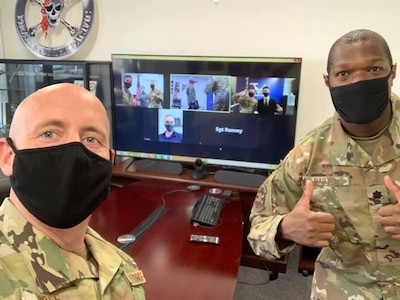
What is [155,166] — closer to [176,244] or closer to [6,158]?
[176,244]

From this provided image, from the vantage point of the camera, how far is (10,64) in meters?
3.05

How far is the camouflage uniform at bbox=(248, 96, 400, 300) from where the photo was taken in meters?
1.12

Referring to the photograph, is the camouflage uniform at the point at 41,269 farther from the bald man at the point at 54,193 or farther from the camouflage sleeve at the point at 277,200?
the camouflage sleeve at the point at 277,200

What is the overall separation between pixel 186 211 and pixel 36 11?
2.17 meters

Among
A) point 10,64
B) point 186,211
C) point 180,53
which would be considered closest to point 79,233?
point 186,211

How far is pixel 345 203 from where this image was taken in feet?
3.85

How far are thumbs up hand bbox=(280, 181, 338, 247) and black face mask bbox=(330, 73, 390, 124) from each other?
30 centimetres

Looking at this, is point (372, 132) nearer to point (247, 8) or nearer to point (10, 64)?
point (247, 8)

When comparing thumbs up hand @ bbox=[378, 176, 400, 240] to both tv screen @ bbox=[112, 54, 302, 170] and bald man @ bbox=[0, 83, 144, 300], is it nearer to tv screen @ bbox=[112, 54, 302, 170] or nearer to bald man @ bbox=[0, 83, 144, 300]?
bald man @ bbox=[0, 83, 144, 300]

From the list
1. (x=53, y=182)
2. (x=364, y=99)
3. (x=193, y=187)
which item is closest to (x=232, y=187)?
(x=193, y=187)

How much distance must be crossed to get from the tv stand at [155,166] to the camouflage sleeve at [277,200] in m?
1.51

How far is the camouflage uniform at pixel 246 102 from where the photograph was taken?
2557 mm

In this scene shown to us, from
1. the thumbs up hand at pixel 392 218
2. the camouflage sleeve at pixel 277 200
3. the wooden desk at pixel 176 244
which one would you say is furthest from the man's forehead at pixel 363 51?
the wooden desk at pixel 176 244

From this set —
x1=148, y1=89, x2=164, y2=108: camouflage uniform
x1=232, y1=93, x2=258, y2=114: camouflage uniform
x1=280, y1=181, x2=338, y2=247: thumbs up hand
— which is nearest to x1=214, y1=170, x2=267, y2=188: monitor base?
x1=232, y1=93, x2=258, y2=114: camouflage uniform
